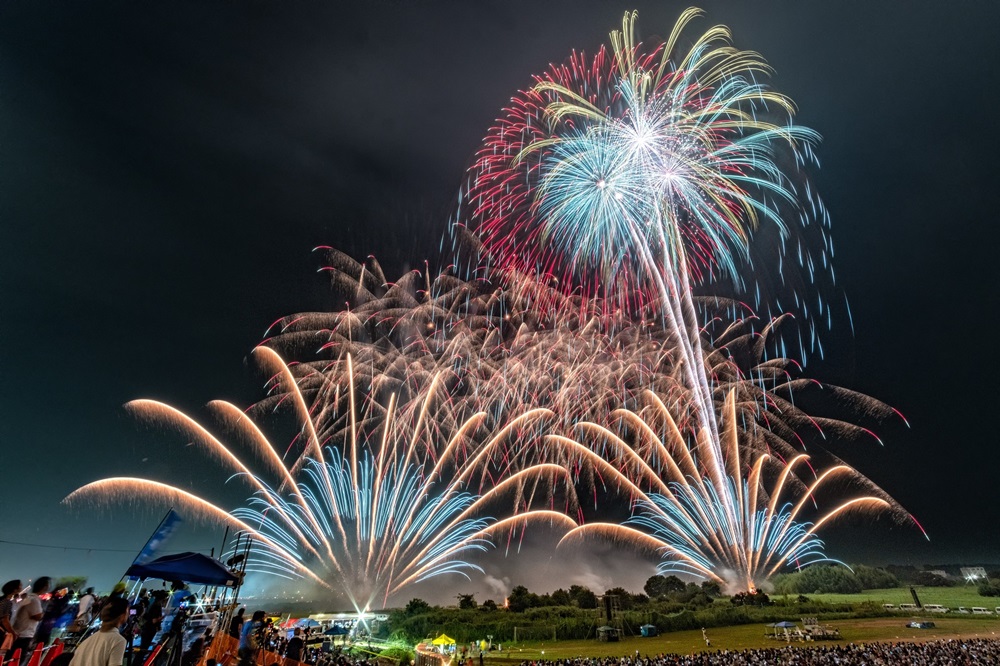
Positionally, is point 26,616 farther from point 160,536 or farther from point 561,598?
point 561,598

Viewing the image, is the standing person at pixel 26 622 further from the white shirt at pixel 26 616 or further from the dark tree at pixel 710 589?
the dark tree at pixel 710 589

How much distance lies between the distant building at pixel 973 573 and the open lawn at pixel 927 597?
410cm

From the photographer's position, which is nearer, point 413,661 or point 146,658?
point 146,658

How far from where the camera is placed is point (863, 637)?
3400 centimetres

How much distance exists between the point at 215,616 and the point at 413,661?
15.5 meters

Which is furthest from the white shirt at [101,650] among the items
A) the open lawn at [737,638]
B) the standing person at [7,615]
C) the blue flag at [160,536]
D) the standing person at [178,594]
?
the open lawn at [737,638]

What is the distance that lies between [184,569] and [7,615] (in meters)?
3.37

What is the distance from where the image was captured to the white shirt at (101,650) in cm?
411

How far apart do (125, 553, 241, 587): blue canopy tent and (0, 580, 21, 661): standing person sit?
8.16 ft

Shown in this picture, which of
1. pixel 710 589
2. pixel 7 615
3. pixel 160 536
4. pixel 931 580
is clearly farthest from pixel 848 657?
pixel 931 580

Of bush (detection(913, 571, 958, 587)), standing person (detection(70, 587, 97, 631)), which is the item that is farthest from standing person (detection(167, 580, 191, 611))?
bush (detection(913, 571, 958, 587))

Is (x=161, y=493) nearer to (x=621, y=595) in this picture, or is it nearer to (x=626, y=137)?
(x=626, y=137)

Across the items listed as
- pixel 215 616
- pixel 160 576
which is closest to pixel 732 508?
pixel 215 616

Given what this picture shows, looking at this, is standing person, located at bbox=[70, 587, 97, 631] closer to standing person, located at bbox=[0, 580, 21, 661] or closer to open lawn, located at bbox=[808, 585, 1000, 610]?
standing person, located at bbox=[0, 580, 21, 661]
